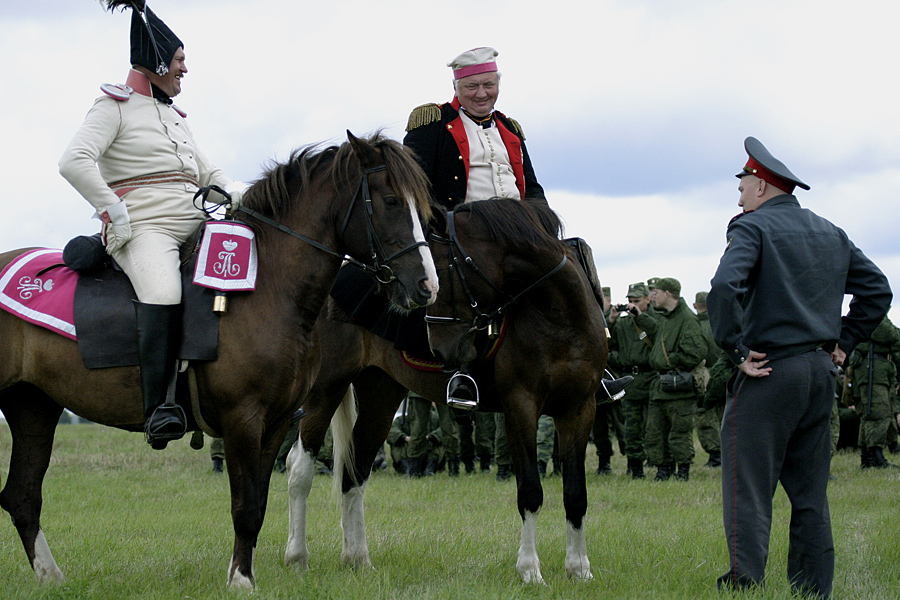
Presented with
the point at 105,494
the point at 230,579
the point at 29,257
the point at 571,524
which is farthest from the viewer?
the point at 105,494

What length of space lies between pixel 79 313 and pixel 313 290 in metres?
1.33

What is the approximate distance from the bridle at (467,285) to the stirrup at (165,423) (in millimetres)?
1800

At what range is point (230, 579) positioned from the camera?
5.23 m

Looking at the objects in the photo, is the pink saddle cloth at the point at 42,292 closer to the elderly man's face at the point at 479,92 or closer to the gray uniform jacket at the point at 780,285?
the elderly man's face at the point at 479,92

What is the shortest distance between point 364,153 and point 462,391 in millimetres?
1946

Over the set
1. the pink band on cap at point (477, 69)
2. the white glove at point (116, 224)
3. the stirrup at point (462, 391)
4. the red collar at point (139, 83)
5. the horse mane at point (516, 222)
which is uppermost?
the pink band on cap at point (477, 69)

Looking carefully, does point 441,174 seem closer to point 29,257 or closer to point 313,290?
point 313,290

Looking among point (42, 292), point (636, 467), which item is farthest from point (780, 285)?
point (636, 467)

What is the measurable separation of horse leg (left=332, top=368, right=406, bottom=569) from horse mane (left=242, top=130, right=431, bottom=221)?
2.46 m

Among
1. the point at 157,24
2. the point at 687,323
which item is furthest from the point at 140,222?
the point at 687,323

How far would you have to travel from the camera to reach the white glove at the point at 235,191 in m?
5.55

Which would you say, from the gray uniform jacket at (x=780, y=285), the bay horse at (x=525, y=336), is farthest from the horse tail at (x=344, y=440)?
the gray uniform jacket at (x=780, y=285)

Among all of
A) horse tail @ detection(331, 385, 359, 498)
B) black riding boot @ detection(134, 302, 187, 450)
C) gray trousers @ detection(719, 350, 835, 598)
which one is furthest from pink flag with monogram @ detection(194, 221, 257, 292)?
gray trousers @ detection(719, 350, 835, 598)

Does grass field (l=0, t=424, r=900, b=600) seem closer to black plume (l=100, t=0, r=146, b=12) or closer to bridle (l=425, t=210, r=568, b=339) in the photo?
bridle (l=425, t=210, r=568, b=339)
